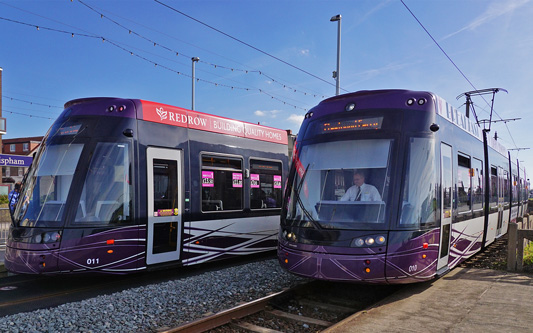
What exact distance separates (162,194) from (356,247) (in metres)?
3.99

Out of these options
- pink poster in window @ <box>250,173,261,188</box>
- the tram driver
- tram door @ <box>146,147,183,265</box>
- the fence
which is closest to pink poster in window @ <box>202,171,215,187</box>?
tram door @ <box>146,147,183,265</box>

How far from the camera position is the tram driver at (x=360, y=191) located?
243 inches

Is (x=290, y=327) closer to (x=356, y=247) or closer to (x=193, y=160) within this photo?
(x=356, y=247)

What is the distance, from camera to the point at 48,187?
7.45 meters

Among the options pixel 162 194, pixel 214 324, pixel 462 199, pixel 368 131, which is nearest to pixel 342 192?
pixel 368 131

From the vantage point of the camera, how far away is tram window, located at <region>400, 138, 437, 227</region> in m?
6.09

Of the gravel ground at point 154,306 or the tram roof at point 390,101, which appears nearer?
the gravel ground at point 154,306

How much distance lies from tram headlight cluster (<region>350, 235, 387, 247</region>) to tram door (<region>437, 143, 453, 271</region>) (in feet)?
4.30

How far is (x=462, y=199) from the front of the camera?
8047 mm

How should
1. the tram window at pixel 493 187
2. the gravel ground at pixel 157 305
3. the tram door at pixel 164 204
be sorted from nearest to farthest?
the gravel ground at pixel 157 305 → the tram door at pixel 164 204 → the tram window at pixel 493 187

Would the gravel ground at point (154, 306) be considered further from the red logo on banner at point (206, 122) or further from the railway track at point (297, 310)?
the red logo on banner at point (206, 122)

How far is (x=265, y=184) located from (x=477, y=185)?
16.0ft

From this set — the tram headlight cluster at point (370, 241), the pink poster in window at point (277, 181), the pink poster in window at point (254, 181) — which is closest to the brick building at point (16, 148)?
the pink poster in window at point (277, 181)

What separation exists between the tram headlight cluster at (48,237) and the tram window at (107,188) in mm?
357
